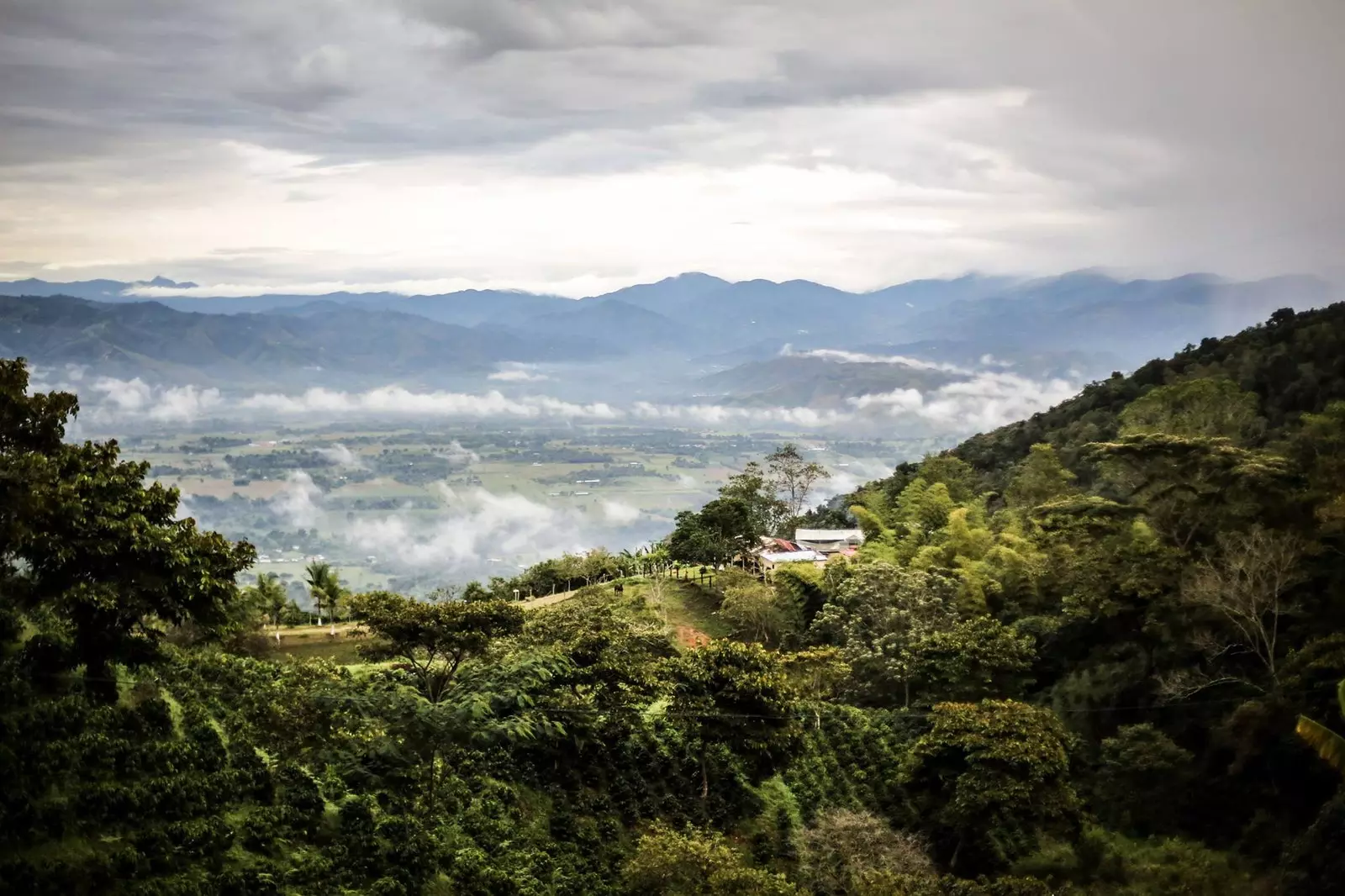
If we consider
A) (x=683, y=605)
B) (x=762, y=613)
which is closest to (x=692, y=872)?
(x=762, y=613)

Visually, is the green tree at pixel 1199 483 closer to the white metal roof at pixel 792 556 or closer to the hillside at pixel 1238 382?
the hillside at pixel 1238 382

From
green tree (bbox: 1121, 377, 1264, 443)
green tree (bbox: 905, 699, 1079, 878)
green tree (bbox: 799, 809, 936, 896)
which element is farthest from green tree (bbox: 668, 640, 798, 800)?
green tree (bbox: 1121, 377, 1264, 443)

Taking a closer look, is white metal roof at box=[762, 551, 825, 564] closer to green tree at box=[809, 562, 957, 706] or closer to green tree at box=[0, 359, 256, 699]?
green tree at box=[809, 562, 957, 706]

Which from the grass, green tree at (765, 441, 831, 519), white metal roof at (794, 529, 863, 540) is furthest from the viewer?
green tree at (765, 441, 831, 519)

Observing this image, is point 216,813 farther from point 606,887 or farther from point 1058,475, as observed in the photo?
point 1058,475

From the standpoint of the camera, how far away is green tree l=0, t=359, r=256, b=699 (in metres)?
13.7

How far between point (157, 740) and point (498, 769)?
662 cm

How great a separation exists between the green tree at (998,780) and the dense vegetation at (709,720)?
72 millimetres

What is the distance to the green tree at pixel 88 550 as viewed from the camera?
13.7 meters

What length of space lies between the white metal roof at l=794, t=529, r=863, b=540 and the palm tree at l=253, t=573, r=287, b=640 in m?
29.2

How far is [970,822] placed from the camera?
739 inches

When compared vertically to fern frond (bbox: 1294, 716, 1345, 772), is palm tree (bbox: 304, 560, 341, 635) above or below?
below

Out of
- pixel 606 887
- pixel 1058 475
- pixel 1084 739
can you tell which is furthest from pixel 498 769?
pixel 1058 475

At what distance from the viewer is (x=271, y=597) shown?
110ft
